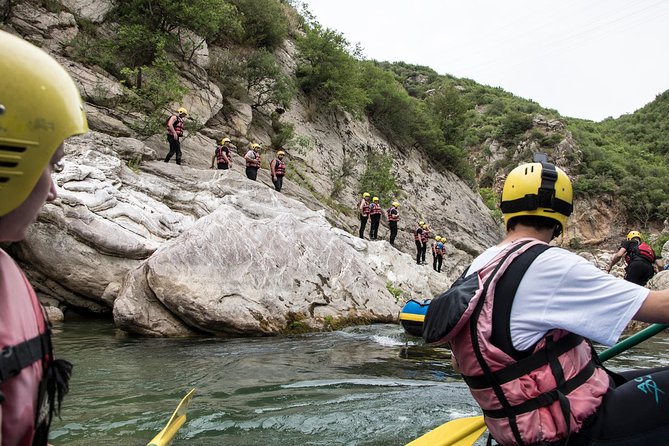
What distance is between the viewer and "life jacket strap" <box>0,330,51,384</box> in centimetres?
107

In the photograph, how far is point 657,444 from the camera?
6.42ft

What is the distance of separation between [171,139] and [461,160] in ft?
78.1

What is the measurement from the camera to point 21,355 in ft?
3.69

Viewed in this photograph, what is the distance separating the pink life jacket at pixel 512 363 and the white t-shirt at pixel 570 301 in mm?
43

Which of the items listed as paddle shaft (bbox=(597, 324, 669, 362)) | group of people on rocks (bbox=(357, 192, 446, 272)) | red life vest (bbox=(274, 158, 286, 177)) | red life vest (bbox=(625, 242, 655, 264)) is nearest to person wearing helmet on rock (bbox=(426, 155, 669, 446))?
paddle shaft (bbox=(597, 324, 669, 362))

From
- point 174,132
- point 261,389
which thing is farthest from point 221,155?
point 261,389

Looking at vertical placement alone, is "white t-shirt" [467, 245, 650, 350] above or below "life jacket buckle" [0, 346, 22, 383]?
above

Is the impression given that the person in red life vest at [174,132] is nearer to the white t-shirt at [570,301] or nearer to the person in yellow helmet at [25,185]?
the white t-shirt at [570,301]

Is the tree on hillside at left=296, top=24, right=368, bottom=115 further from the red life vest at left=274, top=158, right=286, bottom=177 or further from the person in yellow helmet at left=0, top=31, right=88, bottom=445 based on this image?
the person in yellow helmet at left=0, top=31, right=88, bottom=445

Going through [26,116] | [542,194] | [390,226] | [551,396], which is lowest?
[390,226]

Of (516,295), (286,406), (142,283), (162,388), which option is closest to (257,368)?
(162,388)

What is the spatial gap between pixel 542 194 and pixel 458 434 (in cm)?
155

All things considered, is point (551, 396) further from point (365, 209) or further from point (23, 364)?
point (365, 209)

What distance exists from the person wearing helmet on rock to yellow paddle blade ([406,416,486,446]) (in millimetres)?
760
